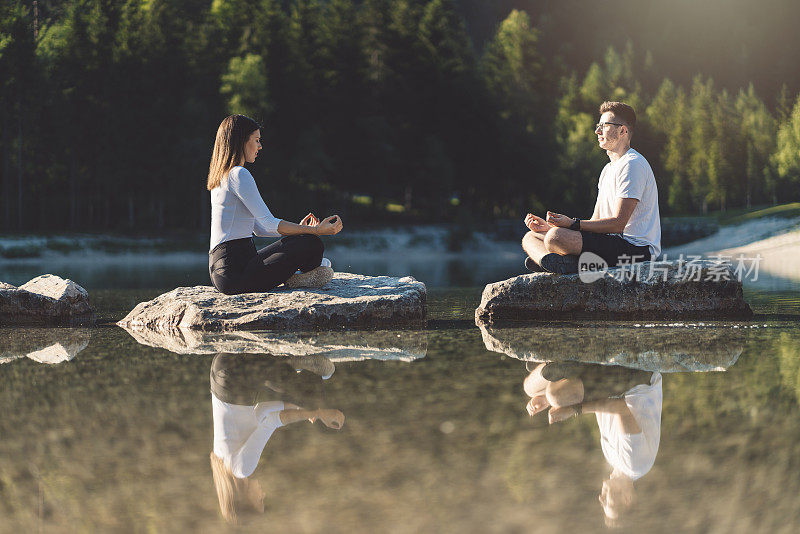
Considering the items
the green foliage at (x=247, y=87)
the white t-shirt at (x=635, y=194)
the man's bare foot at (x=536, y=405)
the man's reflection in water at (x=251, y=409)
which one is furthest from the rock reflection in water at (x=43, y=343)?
the green foliage at (x=247, y=87)

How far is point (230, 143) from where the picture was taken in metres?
6.84

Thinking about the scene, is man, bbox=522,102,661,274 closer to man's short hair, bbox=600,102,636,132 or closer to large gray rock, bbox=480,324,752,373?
man's short hair, bbox=600,102,636,132

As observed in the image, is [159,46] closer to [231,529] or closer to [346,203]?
[346,203]

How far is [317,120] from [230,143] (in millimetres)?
36144

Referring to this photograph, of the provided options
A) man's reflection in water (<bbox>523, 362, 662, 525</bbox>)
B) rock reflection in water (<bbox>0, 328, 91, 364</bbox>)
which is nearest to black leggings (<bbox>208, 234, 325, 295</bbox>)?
rock reflection in water (<bbox>0, 328, 91, 364</bbox>)

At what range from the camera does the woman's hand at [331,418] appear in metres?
3.26

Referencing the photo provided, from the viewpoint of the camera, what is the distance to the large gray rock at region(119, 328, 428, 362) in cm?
531

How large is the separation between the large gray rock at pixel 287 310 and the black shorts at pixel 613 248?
5.15 feet

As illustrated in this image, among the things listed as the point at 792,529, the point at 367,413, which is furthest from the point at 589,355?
the point at 792,529

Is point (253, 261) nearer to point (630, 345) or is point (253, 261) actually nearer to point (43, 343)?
point (43, 343)

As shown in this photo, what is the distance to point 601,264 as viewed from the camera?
734 cm

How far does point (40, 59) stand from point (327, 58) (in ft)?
45.5

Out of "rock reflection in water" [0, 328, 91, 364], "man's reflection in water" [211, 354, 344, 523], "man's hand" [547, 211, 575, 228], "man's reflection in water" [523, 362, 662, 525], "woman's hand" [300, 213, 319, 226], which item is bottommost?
"rock reflection in water" [0, 328, 91, 364]

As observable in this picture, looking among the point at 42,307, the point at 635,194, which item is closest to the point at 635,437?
the point at 635,194
